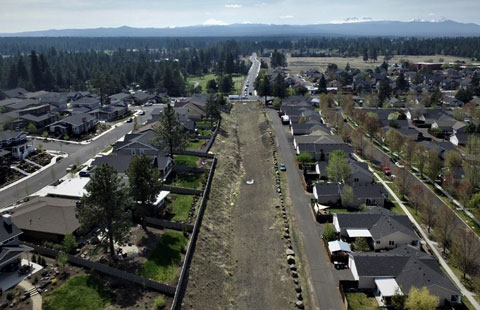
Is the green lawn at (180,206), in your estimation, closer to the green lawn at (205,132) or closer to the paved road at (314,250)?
the paved road at (314,250)

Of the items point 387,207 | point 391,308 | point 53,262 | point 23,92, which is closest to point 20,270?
→ point 53,262

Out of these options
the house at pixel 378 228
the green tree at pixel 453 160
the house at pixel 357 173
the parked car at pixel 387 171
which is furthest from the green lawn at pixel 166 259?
the green tree at pixel 453 160

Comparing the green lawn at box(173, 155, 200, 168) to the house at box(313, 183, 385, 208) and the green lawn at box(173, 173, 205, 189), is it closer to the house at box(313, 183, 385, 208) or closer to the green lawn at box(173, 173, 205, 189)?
the green lawn at box(173, 173, 205, 189)

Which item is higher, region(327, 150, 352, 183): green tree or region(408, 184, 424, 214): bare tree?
region(327, 150, 352, 183): green tree

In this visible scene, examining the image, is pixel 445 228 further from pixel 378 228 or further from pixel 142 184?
pixel 142 184

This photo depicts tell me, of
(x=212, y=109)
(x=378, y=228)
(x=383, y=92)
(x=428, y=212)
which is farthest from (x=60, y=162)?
(x=383, y=92)

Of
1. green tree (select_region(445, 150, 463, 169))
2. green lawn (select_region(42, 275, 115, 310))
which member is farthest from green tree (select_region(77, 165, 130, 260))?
green tree (select_region(445, 150, 463, 169))
